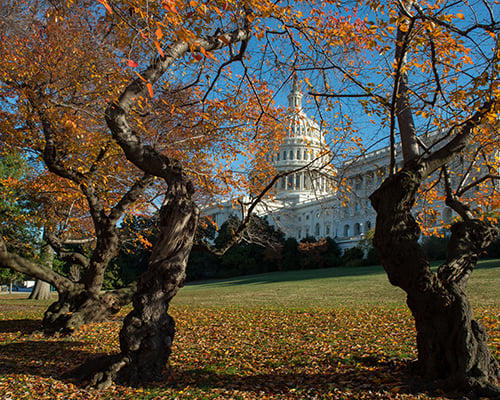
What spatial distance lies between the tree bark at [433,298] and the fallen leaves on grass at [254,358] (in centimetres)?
46

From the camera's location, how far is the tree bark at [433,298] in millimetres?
4453

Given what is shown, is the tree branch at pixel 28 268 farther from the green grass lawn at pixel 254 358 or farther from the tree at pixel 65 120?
the green grass lawn at pixel 254 358

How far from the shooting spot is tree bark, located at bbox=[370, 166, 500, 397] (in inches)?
175

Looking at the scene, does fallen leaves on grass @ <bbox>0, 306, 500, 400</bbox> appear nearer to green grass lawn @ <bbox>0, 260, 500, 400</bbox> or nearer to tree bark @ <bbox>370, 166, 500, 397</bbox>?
green grass lawn @ <bbox>0, 260, 500, 400</bbox>

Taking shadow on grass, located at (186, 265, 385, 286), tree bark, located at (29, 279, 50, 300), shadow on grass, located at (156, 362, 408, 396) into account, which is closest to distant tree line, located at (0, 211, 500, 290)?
shadow on grass, located at (186, 265, 385, 286)

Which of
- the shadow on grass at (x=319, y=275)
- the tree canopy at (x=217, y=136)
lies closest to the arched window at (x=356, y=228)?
the shadow on grass at (x=319, y=275)

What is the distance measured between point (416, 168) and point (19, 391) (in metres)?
5.38

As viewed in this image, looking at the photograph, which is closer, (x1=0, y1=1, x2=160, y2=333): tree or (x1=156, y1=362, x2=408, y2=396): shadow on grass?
(x1=156, y1=362, x2=408, y2=396): shadow on grass

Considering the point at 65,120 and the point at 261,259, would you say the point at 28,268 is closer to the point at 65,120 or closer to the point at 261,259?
the point at 65,120

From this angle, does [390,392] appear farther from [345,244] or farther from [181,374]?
[345,244]

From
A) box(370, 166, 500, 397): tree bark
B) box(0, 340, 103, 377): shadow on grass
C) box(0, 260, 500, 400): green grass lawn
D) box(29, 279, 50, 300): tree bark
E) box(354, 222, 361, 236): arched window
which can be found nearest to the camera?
box(370, 166, 500, 397): tree bark

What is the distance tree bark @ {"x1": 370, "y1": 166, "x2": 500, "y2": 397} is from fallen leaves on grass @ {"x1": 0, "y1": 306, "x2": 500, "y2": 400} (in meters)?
0.46

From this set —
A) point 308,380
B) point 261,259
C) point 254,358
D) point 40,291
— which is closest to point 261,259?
point 261,259

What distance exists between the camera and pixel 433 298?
4684mm
